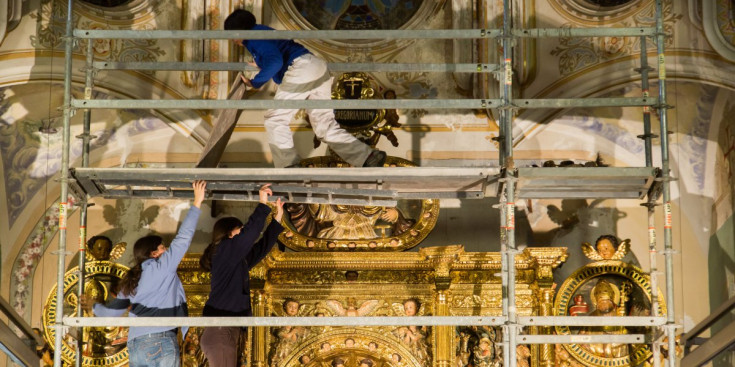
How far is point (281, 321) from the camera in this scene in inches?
309

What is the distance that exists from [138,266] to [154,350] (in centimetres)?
55

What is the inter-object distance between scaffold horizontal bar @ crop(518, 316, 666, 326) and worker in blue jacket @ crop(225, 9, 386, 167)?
1.48 m

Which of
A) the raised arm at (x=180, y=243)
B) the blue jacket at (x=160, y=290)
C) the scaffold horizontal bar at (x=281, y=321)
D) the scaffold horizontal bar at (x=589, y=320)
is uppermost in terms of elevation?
the raised arm at (x=180, y=243)

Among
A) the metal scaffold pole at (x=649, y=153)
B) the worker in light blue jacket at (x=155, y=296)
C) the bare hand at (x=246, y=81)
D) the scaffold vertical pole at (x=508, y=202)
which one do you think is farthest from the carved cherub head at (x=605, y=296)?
the worker in light blue jacket at (x=155, y=296)

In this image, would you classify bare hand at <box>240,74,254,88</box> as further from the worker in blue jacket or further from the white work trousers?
the white work trousers

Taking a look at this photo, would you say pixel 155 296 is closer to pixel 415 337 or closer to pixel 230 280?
pixel 230 280

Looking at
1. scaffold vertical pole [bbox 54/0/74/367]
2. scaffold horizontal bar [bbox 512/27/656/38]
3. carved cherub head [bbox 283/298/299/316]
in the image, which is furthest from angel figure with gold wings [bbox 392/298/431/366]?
scaffold vertical pole [bbox 54/0/74/367]

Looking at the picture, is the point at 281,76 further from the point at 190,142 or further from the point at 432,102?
the point at 190,142

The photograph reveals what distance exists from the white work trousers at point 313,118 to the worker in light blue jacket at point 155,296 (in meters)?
0.73

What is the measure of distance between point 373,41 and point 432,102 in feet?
9.95

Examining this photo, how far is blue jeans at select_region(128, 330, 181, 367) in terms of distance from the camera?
8.05 meters

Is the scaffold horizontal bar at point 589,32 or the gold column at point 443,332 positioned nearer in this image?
the scaffold horizontal bar at point 589,32

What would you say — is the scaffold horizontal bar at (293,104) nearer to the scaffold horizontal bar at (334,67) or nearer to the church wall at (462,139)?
the scaffold horizontal bar at (334,67)

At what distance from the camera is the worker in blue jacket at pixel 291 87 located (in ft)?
28.4
